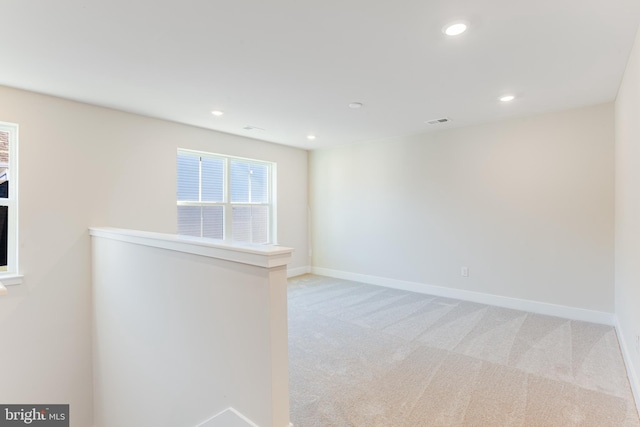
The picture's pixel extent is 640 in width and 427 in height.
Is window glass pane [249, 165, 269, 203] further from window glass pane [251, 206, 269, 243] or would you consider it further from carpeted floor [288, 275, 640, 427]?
carpeted floor [288, 275, 640, 427]

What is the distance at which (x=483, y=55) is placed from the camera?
2.31 metres

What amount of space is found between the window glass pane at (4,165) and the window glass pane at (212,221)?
2.06 meters

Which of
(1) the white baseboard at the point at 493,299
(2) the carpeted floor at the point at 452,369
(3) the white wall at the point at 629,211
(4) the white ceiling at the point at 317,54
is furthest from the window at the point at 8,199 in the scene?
(3) the white wall at the point at 629,211

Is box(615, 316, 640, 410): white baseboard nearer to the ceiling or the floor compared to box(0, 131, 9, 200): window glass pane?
nearer to the floor

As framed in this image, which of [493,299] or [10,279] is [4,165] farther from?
[493,299]

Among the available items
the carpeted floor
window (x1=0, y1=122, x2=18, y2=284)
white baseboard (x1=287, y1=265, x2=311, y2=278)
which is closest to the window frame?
window (x1=0, y1=122, x2=18, y2=284)

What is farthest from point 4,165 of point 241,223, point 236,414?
point 236,414

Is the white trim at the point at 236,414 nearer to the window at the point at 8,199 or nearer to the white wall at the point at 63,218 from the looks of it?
the white wall at the point at 63,218

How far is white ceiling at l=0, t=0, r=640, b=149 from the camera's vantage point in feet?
5.89

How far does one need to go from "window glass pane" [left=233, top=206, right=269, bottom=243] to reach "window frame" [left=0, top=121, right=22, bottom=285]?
8.30ft

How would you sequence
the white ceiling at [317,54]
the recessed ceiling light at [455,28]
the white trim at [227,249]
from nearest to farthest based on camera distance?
the white trim at [227,249], the white ceiling at [317,54], the recessed ceiling light at [455,28]

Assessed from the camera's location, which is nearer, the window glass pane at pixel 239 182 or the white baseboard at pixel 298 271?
the window glass pane at pixel 239 182

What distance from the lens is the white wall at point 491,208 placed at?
3.48 m

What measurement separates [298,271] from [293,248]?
378 centimetres
